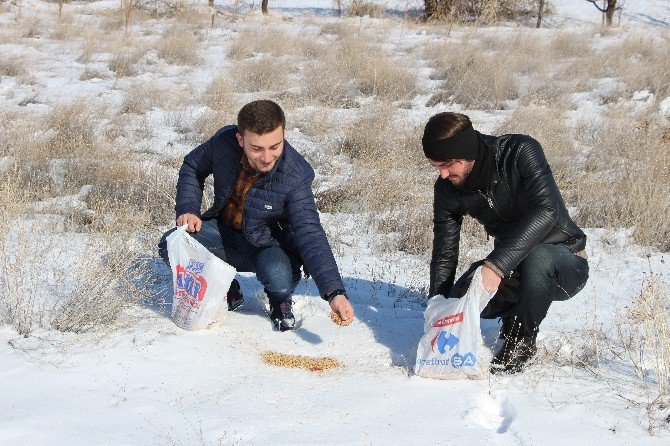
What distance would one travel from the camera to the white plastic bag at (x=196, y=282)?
3332 millimetres

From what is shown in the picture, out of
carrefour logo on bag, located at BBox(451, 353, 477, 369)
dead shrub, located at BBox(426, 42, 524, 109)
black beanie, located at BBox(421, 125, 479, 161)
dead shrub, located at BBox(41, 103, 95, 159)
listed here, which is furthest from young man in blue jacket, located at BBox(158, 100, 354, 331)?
dead shrub, located at BBox(426, 42, 524, 109)

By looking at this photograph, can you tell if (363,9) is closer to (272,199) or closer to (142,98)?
(142,98)

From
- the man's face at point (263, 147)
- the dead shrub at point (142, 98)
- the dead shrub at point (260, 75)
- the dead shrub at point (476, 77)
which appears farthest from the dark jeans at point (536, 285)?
the dead shrub at point (260, 75)

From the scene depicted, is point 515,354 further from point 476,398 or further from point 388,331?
point 388,331

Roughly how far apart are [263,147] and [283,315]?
0.83 m

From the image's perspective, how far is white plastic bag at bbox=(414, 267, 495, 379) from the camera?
287 centimetres

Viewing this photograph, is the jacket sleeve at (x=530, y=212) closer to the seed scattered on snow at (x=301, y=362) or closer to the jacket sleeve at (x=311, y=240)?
the jacket sleeve at (x=311, y=240)

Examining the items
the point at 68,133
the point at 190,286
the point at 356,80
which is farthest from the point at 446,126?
the point at 356,80

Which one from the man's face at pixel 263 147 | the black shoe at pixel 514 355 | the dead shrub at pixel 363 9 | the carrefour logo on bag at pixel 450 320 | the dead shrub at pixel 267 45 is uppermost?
the dead shrub at pixel 363 9

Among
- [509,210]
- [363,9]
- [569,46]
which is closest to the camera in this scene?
[509,210]

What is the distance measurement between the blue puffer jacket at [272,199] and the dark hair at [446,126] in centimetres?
75

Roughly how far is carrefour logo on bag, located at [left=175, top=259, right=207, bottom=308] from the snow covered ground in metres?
0.16

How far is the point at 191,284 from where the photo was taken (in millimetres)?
3391

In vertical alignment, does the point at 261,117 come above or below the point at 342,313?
above
